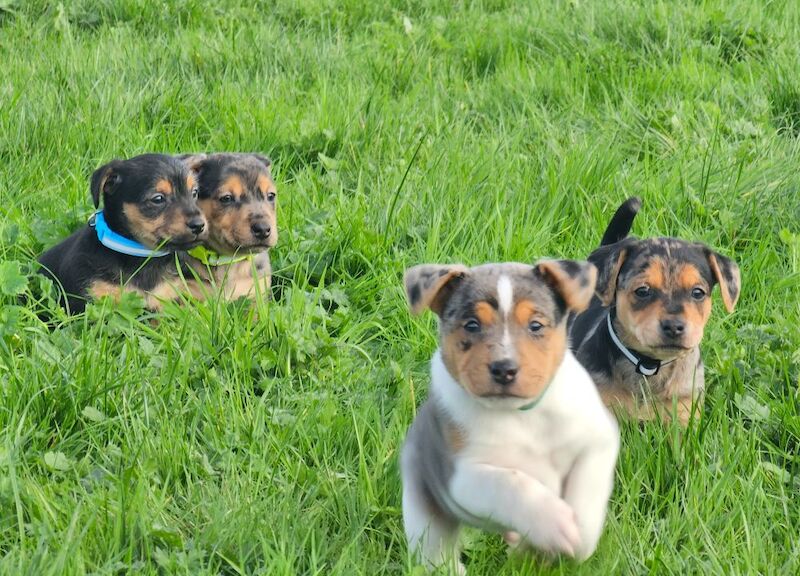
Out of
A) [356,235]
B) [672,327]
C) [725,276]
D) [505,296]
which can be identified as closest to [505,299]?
[505,296]

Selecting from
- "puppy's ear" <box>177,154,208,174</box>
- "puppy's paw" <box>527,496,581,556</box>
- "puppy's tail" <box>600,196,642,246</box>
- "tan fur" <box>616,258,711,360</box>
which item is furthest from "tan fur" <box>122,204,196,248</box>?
"puppy's paw" <box>527,496,581,556</box>

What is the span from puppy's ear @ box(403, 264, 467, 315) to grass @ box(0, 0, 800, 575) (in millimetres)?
741

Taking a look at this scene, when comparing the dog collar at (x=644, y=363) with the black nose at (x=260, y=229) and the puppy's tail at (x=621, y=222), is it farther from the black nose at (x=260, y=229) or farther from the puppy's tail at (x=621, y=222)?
the black nose at (x=260, y=229)

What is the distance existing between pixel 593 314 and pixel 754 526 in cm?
157

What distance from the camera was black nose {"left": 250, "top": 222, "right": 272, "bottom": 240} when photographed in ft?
17.0

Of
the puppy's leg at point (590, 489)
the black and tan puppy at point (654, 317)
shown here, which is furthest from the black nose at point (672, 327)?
the puppy's leg at point (590, 489)

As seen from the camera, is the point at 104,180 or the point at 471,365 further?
the point at 104,180

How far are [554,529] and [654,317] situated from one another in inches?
61.9

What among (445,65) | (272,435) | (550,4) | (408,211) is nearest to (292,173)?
(408,211)

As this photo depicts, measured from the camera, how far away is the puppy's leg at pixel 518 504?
8.52 ft

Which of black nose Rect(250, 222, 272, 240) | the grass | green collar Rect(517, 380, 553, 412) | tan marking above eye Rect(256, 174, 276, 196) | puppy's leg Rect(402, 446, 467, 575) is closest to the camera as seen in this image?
green collar Rect(517, 380, 553, 412)

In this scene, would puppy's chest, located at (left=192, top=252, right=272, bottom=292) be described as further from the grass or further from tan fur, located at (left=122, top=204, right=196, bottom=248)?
tan fur, located at (left=122, top=204, right=196, bottom=248)

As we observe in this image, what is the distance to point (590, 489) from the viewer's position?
2.75 meters

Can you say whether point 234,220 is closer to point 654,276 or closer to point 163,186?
point 163,186
